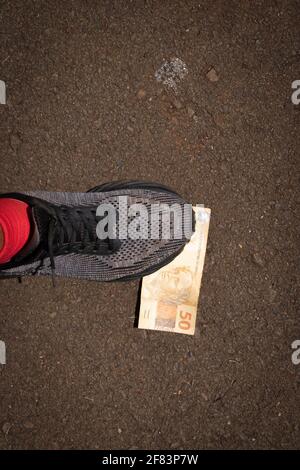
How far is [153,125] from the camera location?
2.28 m

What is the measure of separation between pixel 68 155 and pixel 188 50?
30.2 inches

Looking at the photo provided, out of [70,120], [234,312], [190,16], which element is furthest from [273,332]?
[190,16]

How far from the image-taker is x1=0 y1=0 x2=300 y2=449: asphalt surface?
228 cm

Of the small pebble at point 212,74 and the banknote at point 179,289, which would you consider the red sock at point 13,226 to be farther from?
the small pebble at point 212,74

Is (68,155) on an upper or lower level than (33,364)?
upper

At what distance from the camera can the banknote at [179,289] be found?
7.44ft

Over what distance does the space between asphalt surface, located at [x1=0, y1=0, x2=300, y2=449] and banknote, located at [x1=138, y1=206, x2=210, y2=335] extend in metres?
0.05

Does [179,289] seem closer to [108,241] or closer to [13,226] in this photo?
[108,241]

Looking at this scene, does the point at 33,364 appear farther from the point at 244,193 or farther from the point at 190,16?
the point at 190,16

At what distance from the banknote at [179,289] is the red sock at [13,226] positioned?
2.16 ft

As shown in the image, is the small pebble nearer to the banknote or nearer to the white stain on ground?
the white stain on ground

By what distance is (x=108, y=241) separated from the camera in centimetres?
209

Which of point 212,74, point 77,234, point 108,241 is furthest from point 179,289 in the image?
point 212,74

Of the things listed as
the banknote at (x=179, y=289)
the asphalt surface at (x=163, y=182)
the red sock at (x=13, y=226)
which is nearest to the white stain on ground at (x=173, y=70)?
the asphalt surface at (x=163, y=182)
